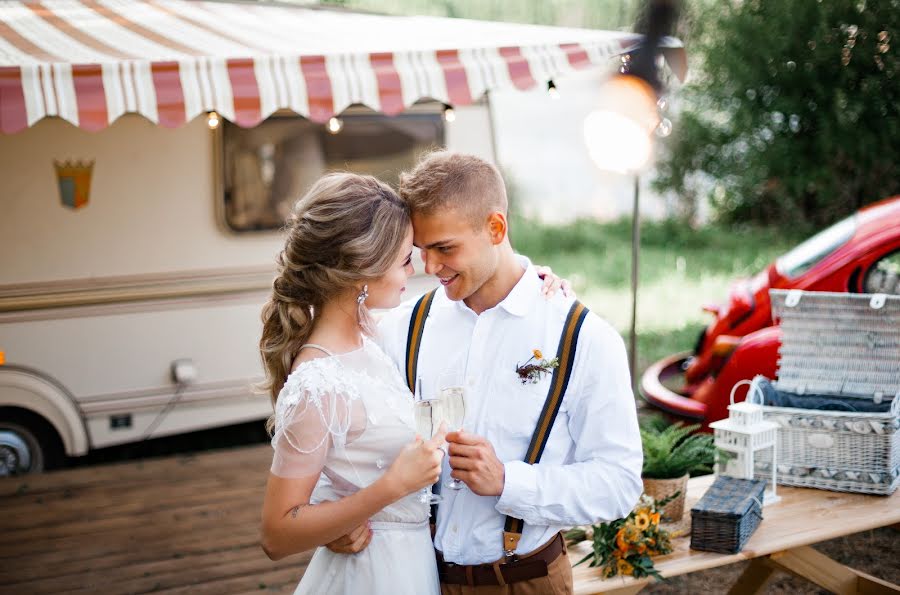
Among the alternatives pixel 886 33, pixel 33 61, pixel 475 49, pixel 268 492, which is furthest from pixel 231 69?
pixel 886 33

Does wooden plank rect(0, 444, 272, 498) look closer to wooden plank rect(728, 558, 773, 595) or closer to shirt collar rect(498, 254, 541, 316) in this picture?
wooden plank rect(728, 558, 773, 595)

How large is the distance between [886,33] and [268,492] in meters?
14.1

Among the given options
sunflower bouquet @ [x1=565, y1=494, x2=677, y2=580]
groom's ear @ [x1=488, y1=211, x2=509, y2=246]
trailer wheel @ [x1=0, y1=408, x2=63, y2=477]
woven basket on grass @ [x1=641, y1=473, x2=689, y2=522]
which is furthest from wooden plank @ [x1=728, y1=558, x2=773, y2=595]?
trailer wheel @ [x1=0, y1=408, x2=63, y2=477]

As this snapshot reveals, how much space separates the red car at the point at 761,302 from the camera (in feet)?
17.3

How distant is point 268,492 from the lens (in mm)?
2193

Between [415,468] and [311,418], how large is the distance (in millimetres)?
275

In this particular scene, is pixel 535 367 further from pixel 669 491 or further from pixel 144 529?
pixel 144 529

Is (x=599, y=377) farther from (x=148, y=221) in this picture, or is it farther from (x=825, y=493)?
(x=148, y=221)

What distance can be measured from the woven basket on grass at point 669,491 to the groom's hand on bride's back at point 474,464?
143 centimetres

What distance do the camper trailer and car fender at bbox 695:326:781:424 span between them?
84.3 inches

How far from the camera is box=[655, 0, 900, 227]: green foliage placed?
13.8m

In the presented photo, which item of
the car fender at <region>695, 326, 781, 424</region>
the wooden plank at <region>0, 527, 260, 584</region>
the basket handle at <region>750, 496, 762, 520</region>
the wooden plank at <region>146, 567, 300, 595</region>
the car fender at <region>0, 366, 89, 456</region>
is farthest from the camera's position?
the car fender at <region>0, 366, 89, 456</region>

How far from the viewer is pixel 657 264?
1406cm

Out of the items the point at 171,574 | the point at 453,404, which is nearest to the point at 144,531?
the point at 171,574
